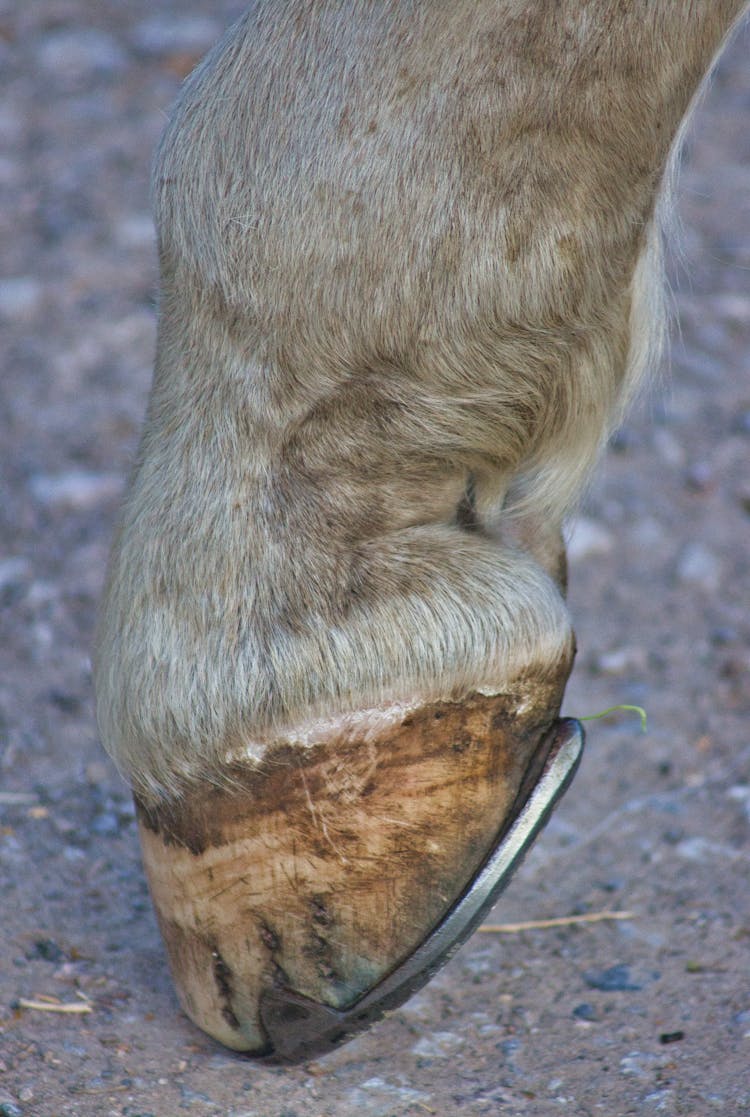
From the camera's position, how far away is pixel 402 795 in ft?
3.27

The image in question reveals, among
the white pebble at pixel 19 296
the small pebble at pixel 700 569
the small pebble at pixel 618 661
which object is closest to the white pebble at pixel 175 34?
the white pebble at pixel 19 296

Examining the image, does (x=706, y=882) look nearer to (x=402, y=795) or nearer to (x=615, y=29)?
(x=402, y=795)

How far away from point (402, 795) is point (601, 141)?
0.51 m

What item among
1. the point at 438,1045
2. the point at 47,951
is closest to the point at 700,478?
the point at 438,1045

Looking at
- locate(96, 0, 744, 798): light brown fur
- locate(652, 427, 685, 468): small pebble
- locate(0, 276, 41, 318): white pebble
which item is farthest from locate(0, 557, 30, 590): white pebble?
locate(652, 427, 685, 468): small pebble

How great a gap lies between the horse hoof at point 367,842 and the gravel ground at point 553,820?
20 centimetres

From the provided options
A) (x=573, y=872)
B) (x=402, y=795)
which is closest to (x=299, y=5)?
(x=402, y=795)

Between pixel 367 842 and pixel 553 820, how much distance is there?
776mm

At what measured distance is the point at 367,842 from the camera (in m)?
1.00

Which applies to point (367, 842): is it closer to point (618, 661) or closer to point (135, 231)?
point (618, 661)

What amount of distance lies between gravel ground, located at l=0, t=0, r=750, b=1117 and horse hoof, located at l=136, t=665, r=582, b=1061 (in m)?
0.20

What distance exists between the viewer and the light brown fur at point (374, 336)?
3.06ft

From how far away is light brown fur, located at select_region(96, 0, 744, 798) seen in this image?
3.06ft

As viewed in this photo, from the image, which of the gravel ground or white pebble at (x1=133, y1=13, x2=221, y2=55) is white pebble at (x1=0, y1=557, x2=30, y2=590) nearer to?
the gravel ground
